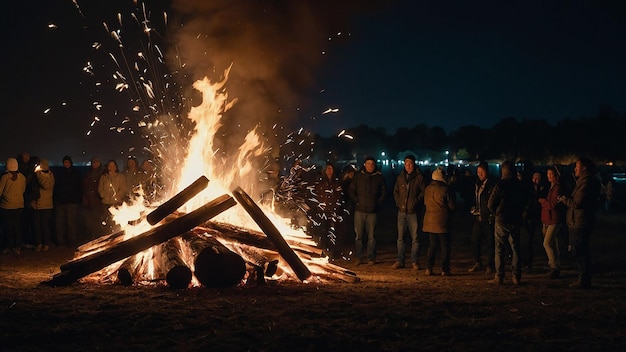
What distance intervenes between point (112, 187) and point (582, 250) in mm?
9874

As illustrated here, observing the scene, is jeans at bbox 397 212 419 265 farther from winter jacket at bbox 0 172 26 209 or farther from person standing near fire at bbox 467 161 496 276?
winter jacket at bbox 0 172 26 209

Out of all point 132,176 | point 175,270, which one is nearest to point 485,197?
point 175,270

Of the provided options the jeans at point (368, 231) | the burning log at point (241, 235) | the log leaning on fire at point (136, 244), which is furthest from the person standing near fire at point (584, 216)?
the log leaning on fire at point (136, 244)

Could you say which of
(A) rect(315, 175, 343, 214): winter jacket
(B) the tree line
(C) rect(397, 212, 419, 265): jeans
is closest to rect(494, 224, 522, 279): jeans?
(C) rect(397, 212, 419, 265): jeans

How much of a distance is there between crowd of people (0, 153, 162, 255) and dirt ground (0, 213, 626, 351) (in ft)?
12.0

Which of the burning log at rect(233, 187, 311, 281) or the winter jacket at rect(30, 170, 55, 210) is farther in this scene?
the winter jacket at rect(30, 170, 55, 210)

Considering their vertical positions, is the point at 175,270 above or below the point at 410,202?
below

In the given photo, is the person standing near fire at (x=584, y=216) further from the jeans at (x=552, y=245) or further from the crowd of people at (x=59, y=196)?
the crowd of people at (x=59, y=196)

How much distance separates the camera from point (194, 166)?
416 inches

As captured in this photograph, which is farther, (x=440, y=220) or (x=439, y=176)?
(x=439, y=176)

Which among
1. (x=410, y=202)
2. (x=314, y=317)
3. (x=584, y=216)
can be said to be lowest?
(x=314, y=317)

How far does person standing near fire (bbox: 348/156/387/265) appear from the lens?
11.9 metres

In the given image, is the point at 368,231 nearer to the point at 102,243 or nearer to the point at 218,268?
the point at 218,268

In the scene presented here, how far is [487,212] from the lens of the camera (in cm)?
1065
